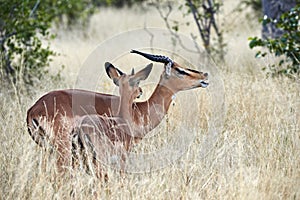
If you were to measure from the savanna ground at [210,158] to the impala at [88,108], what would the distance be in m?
0.15

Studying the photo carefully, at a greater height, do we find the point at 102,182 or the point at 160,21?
the point at 160,21

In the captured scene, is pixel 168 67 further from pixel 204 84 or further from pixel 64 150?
pixel 64 150

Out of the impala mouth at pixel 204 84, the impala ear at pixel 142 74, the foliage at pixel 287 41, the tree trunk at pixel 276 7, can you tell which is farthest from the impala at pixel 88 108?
the tree trunk at pixel 276 7

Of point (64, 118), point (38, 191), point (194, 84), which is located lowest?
point (38, 191)

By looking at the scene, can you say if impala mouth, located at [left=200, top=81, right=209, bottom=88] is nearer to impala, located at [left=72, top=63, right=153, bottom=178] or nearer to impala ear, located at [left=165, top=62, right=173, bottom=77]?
impala ear, located at [left=165, top=62, right=173, bottom=77]

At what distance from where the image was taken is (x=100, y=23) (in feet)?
51.5

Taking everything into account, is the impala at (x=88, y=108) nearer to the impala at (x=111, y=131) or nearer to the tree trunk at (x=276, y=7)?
the impala at (x=111, y=131)

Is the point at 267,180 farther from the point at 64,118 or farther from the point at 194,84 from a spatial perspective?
the point at 64,118

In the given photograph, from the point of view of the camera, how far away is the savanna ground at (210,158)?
363cm

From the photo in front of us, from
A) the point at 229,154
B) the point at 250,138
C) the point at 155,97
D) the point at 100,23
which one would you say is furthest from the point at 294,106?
the point at 100,23

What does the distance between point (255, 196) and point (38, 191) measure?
136 centimetres

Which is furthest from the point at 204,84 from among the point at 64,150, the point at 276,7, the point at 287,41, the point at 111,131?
the point at 276,7

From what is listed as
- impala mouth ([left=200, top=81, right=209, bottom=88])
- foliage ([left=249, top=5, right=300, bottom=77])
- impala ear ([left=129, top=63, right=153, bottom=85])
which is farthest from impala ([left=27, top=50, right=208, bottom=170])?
foliage ([left=249, top=5, right=300, bottom=77])

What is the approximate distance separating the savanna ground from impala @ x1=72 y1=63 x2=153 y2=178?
0.18 meters
